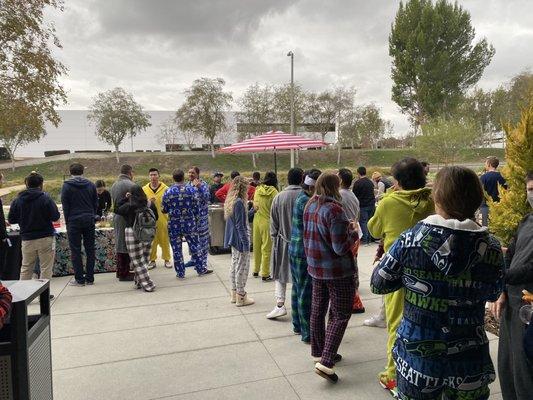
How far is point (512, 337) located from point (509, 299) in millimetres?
235

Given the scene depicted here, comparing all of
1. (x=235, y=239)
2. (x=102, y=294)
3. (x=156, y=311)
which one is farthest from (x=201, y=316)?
(x=102, y=294)

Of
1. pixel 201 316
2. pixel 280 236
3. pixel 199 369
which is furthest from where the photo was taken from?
pixel 201 316

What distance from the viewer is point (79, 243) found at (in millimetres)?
6559

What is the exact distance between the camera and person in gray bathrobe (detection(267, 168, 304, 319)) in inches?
182

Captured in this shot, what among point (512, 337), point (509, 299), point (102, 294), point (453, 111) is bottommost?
point (102, 294)

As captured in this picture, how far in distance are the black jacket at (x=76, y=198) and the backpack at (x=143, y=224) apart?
3.09ft

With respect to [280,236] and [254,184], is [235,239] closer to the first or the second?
[280,236]

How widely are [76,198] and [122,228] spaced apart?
0.85m

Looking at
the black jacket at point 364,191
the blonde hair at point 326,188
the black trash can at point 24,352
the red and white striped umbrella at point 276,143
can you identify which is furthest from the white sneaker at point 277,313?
the black jacket at point 364,191

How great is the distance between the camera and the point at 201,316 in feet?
17.0

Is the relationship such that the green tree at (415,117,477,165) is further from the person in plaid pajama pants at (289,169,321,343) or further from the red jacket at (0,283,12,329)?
the red jacket at (0,283,12,329)

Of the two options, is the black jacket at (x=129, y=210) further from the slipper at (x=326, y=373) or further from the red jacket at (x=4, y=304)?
the red jacket at (x=4, y=304)

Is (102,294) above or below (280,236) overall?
below

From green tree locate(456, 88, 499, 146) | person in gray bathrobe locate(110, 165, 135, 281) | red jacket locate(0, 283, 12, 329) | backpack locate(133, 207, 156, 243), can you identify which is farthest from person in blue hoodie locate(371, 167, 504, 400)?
green tree locate(456, 88, 499, 146)
